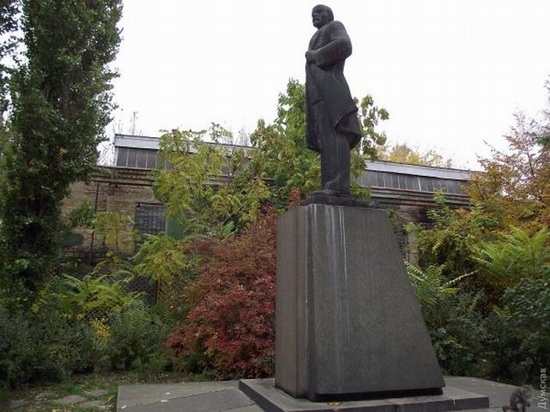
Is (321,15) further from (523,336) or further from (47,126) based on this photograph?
(523,336)

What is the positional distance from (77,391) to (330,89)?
5.02 meters

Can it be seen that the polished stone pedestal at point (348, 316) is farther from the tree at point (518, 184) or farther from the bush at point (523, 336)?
the tree at point (518, 184)

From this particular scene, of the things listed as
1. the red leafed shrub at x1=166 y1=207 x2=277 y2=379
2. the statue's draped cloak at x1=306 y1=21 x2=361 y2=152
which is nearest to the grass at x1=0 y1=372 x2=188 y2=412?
the red leafed shrub at x1=166 y1=207 x2=277 y2=379

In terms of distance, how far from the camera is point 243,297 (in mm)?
7402

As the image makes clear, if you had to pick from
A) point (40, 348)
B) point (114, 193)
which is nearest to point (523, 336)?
point (40, 348)

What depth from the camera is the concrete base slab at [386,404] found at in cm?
384

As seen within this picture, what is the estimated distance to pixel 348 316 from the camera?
432 cm

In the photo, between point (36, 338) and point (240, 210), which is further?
point (240, 210)

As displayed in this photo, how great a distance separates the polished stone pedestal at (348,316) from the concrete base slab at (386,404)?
0.11 m

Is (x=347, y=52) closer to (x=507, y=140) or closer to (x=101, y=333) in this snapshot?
(x=101, y=333)

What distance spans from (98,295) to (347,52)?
7506mm

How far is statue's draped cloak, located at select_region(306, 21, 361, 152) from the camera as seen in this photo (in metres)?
5.05

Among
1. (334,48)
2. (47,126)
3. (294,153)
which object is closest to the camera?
(334,48)

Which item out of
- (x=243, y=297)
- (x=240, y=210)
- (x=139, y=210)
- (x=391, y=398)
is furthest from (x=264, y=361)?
(x=139, y=210)
